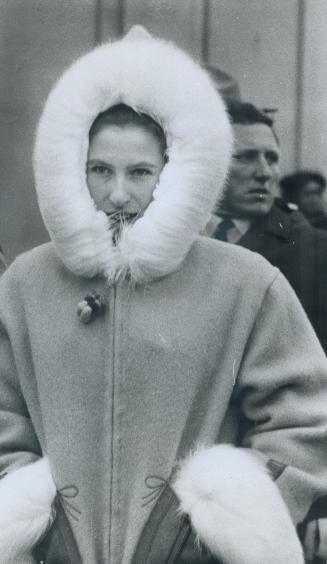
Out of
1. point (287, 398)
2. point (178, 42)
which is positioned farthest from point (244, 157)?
point (287, 398)

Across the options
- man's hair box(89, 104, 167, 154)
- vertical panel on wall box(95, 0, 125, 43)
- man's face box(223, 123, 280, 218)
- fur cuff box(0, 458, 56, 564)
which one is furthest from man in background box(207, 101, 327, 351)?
fur cuff box(0, 458, 56, 564)

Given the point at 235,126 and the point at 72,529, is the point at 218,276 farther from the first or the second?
the point at 235,126

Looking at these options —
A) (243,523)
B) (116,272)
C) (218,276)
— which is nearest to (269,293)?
(218,276)

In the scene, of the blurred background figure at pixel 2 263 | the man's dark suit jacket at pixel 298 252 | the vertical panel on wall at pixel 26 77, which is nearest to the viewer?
the man's dark suit jacket at pixel 298 252

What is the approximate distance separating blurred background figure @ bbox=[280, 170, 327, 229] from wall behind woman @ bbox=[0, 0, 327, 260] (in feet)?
0.13

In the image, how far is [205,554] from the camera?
200cm

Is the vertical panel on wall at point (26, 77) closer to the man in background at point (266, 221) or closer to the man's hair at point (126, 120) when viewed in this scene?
the man in background at point (266, 221)

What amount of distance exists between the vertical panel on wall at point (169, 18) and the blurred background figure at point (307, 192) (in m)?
0.45

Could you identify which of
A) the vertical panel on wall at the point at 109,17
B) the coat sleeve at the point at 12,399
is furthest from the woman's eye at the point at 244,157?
the coat sleeve at the point at 12,399

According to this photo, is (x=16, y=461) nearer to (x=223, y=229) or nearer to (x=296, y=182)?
(x=223, y=229)

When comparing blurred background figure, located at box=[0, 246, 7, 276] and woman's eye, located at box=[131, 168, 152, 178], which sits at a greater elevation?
woman's eye, located at box=[131, 168, 152, 178]

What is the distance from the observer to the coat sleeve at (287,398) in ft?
6.75

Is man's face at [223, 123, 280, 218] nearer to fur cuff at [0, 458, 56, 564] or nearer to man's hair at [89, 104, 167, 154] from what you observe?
man's hair at [89, 104, 167, 154]

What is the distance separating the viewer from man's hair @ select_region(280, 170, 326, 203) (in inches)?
112
